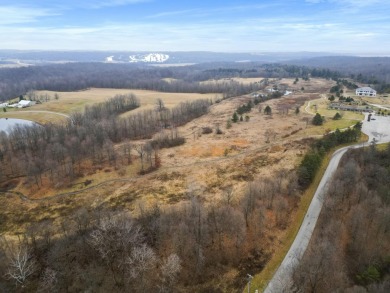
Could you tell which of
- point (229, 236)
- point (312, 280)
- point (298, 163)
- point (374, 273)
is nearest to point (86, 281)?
point (229, 236)

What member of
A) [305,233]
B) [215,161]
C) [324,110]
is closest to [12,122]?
[215,161]

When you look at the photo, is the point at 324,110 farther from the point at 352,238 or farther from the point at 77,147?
the point at 77,147

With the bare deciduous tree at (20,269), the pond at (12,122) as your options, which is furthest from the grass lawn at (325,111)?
the pond at (12,122)

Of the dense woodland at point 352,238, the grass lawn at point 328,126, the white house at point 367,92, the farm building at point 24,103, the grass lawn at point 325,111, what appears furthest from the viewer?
the farm building at point 24,103

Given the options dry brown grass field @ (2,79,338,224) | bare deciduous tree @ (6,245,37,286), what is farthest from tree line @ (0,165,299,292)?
dry brown grass field @ (2,79,338,224)

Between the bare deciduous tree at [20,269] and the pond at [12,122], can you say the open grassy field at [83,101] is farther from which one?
the bare deciduous tree at [20,269]

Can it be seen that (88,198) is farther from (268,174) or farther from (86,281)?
(268,174)
